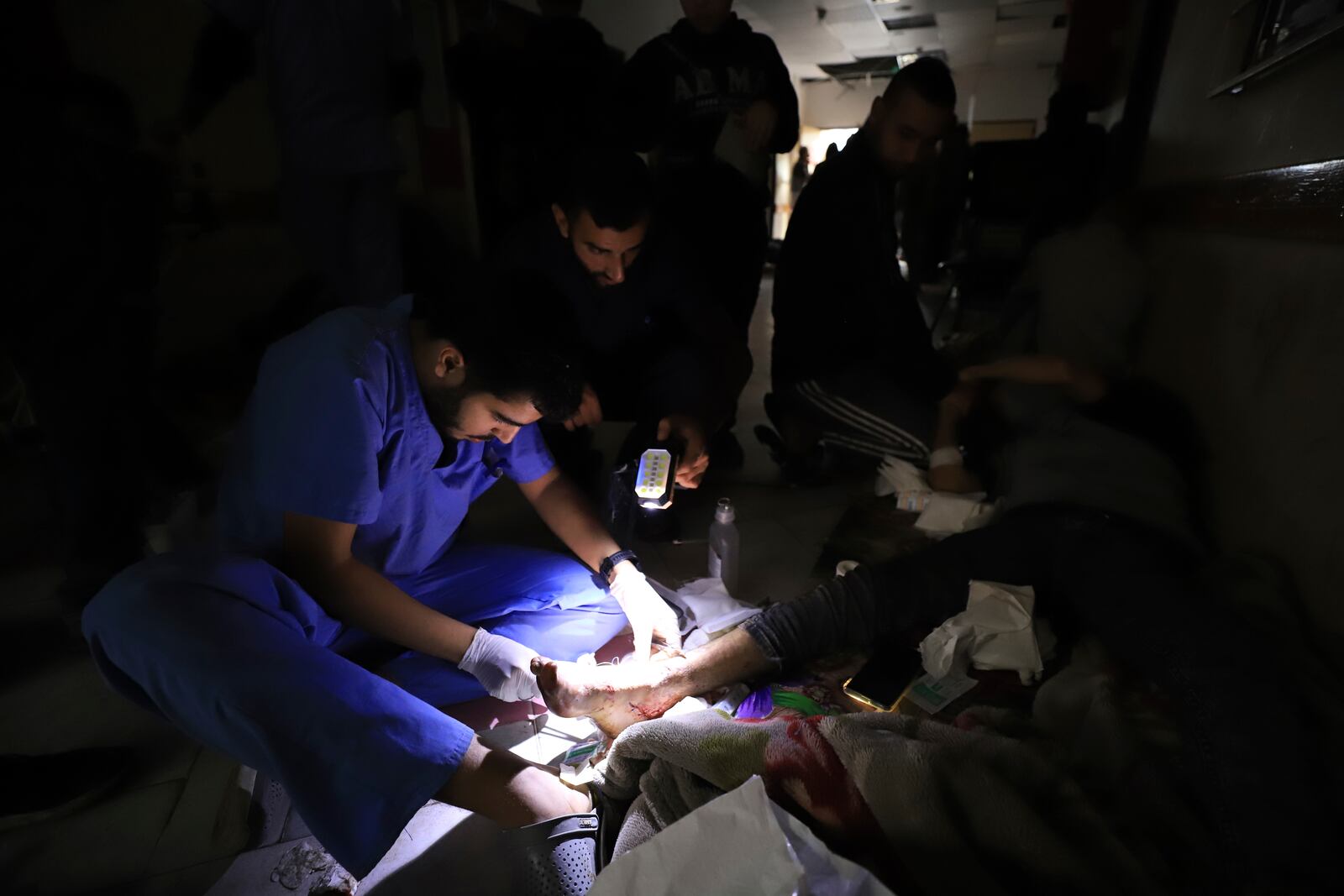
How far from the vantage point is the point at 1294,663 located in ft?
3.24

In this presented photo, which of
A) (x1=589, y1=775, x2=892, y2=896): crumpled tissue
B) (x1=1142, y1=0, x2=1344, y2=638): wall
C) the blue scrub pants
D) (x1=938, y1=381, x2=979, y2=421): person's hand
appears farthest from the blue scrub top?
(x1=1142, y1=0, x2=1344, y2=638): wall

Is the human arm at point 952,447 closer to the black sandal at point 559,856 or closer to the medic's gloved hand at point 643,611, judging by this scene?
the medic's gloved hand at point 643,611

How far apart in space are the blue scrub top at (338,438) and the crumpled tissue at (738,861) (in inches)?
22.8

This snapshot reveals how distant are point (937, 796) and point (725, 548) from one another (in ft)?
2.44

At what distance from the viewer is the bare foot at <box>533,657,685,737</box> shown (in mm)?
999

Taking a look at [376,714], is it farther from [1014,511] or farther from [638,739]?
[1014,511]

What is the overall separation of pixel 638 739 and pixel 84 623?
2.21 feet

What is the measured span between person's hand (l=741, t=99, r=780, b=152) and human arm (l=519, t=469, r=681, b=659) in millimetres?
1229

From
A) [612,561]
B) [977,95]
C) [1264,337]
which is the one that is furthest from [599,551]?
[977,95]

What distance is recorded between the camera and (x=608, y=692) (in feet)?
3.31

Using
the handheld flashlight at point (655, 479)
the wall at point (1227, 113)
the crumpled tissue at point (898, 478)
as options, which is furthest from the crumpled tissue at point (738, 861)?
the wall at point (1227, 113)

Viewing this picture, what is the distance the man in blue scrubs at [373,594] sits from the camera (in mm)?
755

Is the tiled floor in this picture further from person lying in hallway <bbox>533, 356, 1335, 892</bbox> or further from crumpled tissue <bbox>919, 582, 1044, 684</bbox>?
crumpled tissue <bbox>919, 582, 1044, 684</bbox>

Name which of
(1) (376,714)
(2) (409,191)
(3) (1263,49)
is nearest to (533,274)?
(1) (376,714)
